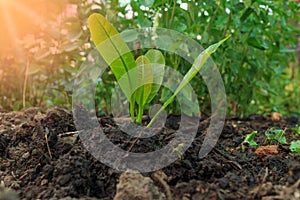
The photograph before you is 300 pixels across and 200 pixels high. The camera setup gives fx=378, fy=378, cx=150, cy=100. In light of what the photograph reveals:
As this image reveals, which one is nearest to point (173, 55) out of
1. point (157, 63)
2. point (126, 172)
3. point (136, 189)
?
point (157, 63)

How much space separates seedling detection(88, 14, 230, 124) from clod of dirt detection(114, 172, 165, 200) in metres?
0.39

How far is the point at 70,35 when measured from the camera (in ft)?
6.82

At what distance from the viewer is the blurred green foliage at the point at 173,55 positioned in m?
2.04

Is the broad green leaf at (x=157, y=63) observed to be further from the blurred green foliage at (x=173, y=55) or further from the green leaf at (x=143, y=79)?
the blurred green foliage at (x=173, y=55)

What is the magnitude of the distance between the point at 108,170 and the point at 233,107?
1625mm

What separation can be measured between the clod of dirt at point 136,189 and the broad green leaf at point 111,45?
469 mm

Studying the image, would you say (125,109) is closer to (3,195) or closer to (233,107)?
(233,107)

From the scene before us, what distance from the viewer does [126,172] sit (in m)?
1.09

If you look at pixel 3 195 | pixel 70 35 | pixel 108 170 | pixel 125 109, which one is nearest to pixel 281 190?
pixel 108 170

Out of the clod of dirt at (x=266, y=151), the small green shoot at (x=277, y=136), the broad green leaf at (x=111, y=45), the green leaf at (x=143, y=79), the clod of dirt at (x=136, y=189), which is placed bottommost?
the clod of dirt at (x=266, y=151)

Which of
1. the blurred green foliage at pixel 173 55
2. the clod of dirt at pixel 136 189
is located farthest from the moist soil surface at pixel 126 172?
the blurred green foliage at pixel 173 55

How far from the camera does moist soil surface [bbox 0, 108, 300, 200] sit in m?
0.99

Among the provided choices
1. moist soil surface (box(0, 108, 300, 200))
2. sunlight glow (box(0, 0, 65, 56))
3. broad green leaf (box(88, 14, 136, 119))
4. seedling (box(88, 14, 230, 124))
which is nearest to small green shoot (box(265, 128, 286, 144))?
moist soil surface (box(0, 108, 300, 200))

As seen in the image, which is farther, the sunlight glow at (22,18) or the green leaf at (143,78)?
the sunlight glow at (22,18)
